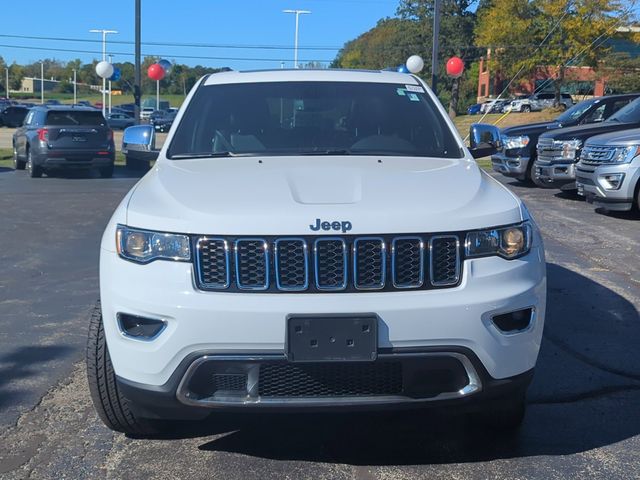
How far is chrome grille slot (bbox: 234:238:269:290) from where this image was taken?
3.20m

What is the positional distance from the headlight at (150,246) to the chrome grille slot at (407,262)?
33.2 inches

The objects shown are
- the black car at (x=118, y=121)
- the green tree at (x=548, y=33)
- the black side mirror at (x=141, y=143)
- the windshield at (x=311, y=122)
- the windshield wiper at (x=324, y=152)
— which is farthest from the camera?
the black car at (x=118, y=121)

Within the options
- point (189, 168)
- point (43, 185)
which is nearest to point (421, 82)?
point (189, 168)

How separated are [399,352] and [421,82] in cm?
266

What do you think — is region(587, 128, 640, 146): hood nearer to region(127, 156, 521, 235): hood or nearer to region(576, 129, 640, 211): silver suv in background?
region(576, 129, 640, 211): silver suv in background

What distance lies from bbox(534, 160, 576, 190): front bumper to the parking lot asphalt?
657 centimetres

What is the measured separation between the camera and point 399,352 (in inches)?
124

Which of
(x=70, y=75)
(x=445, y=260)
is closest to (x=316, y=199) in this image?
(x=445, y=260)

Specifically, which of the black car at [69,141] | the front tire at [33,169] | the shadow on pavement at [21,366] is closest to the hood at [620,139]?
the shadow on pavement at [21,366]

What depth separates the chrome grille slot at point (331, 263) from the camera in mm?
3205

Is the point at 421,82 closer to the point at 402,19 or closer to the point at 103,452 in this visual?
the point at 103,452

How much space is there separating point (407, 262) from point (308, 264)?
1.34 ft

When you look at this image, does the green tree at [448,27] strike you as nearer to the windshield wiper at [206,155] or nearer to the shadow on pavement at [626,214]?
the shadow on pavement at [626,214]

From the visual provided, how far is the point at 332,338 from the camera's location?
3135mm
